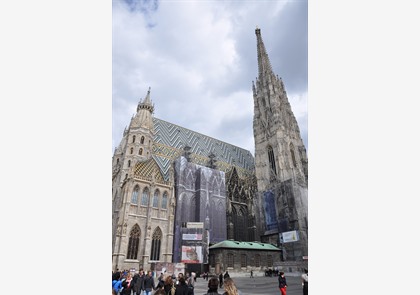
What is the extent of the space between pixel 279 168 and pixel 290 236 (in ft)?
27.1

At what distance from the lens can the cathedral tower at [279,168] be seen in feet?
87.6

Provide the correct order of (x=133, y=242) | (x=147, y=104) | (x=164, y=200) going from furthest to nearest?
(x=147, y=104)
(x=164, y=200)
(x=133, y=242)

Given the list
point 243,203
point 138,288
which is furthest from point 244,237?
point 138,288

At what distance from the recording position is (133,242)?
22.0 m

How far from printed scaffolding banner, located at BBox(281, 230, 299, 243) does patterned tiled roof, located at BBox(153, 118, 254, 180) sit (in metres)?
12.9

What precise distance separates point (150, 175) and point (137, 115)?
9908 millimetres

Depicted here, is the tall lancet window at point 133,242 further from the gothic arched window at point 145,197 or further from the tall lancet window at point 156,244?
the gothic arched window at point 145,197

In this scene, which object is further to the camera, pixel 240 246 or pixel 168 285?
pixel 240 246

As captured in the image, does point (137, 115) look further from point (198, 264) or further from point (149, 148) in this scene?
point (198, 264)

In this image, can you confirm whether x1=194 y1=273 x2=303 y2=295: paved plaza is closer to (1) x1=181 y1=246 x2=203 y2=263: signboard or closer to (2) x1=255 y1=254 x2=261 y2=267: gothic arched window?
(1) x1=181 y1=246 x2=203 y2=263: signboard

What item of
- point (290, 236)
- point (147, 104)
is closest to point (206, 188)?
point (290, 236)

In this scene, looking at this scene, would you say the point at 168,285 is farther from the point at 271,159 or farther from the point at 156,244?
the point at 271,159

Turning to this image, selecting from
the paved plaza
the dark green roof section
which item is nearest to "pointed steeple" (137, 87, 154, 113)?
the dark green roof section

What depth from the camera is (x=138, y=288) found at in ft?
24.5
